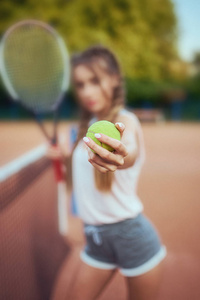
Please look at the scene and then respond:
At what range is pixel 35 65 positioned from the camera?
239cm

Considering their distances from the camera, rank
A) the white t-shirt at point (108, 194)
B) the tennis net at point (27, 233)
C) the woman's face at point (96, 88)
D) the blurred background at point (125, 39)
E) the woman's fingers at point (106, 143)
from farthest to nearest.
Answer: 1. the blurred background at point (125, 39)
2. the tennis net at point (27, 233)
3. the woman's face at point (96, 88)
4. the white t-shirt at point (108, 194)
5. the woman's fingers at point (106, 143)

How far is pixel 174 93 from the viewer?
20062mm

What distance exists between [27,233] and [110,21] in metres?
20.9

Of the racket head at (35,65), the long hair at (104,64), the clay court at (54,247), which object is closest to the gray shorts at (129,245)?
the clay court at (54,247)

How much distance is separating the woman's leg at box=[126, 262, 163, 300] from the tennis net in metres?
0.67

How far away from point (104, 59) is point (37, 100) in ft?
2.54

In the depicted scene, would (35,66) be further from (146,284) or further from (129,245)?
(146,284)

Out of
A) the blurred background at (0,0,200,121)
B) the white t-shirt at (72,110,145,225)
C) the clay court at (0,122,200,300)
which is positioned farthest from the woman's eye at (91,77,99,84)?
the blurred background at (0,0,200,121)

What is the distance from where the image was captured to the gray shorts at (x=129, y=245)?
53.9 inches

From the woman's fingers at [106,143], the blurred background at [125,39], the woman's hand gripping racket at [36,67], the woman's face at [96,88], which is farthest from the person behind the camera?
the blurred background at [125,39]

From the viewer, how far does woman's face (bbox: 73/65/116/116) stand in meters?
1.49

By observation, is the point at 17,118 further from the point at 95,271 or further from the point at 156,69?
the point at 95,271

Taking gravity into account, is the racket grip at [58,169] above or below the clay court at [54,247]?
above

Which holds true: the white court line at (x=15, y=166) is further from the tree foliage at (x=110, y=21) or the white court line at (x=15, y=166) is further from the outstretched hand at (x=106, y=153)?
the tree foliage at (x=110, y=21)
